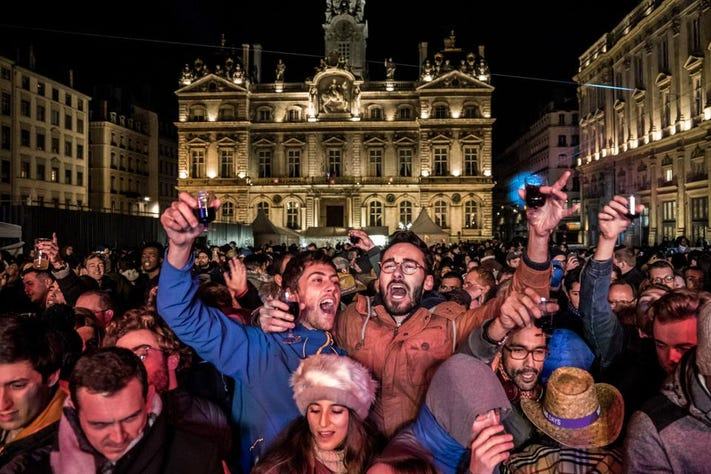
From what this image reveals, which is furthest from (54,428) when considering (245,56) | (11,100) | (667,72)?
(245,56)

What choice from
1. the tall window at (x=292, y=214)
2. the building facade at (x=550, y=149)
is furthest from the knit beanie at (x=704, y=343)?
the building facade at (x=550, y=149)

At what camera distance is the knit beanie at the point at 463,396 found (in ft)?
8.43

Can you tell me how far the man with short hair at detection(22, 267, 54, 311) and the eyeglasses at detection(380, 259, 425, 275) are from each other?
4.84m

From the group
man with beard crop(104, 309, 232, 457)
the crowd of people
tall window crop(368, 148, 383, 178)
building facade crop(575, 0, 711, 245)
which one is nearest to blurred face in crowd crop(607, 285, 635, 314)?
the crowd of people

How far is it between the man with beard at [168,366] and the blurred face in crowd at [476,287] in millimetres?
4662

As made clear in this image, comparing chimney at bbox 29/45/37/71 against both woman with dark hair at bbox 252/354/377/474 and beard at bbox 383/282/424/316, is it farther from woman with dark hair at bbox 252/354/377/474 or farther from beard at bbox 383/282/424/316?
woman with dark hair at bbox 252/354/377/474

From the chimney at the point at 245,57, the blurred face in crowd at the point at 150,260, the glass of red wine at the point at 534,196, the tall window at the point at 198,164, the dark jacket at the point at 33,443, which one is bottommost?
the dark jacket at the point at 33,443

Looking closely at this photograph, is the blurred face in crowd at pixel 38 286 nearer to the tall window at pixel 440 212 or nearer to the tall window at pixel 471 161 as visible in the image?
the tall window at pixel 440 212

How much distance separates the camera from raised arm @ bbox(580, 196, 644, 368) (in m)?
4.34

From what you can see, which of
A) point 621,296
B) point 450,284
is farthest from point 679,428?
point 450,284

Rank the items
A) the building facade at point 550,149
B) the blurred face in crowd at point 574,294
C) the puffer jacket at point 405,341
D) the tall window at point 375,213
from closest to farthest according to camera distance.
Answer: the puffer jacket at point 405,341 → the blurred face in crowd at point 574,294 → the tall window at point 375,213 → the building facade at point 550,149

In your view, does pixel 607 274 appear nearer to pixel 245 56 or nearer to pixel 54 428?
pixel 54 428

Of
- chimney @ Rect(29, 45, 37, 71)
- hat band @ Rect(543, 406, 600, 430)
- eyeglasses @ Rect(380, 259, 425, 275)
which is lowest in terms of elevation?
hat band @ Rect(543, 406, 600, 430)

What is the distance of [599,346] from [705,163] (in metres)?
30.6
